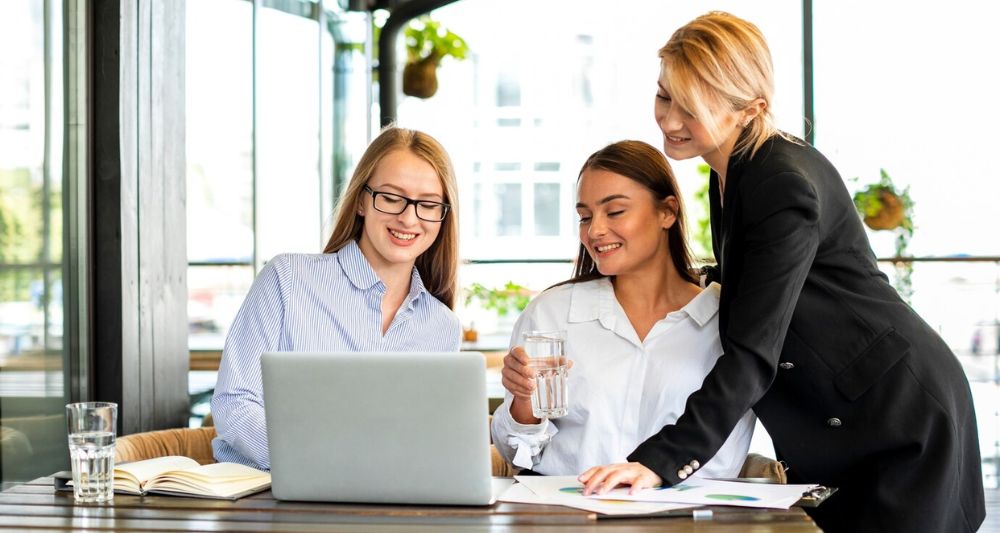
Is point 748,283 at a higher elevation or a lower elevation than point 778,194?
lower

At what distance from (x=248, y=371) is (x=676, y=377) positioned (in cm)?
87

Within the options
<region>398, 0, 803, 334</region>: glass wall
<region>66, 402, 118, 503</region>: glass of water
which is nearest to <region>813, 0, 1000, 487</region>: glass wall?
<region>398, 0, 803, 334</region>: glass wall

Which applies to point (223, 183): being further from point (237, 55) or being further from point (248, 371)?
point (248, 371)

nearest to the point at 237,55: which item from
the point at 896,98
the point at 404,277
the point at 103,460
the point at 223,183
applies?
the point at 223,183

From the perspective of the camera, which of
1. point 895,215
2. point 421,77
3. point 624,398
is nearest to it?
point 624,398

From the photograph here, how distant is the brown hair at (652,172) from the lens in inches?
84.4

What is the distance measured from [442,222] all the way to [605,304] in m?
0.45

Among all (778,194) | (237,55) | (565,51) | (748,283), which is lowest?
(748,283)

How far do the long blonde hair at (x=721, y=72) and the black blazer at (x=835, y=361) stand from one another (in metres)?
0.06

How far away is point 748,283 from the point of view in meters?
1.78

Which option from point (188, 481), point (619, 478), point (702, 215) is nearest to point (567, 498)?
point (619, 478)

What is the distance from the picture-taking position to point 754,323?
1.76m

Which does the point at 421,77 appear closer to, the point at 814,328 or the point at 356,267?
the point at 356,267

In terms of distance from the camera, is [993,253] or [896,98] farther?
[896,98]
